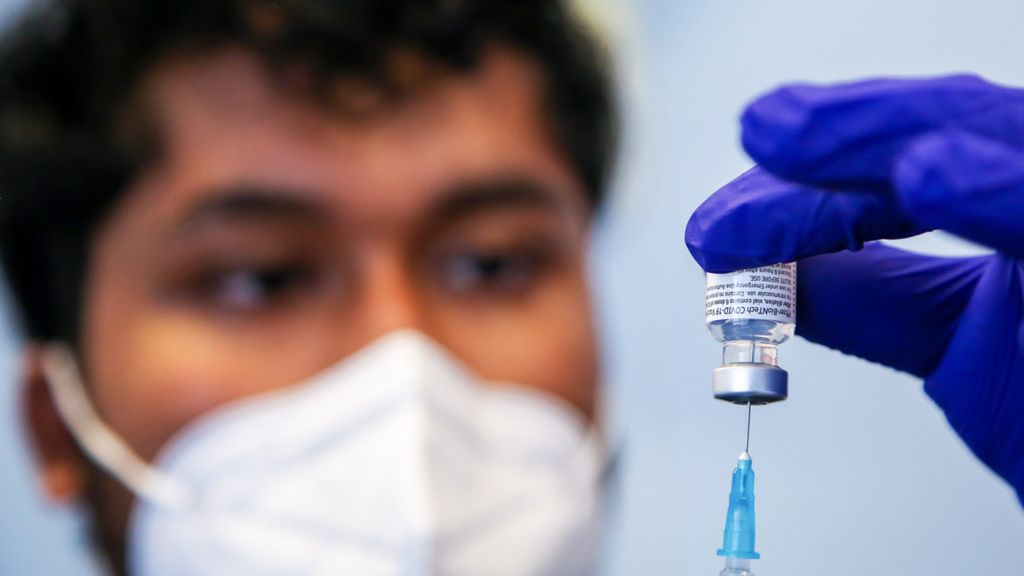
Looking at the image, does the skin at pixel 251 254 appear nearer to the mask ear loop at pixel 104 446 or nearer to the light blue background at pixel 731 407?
the mask ear loop at pixel 104 446

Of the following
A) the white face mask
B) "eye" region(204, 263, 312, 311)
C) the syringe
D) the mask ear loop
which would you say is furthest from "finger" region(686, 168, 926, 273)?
the mask ear loop

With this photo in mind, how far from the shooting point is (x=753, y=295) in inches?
33.0

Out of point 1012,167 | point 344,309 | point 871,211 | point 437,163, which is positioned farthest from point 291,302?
point 1012,167

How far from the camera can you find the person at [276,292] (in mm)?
1147

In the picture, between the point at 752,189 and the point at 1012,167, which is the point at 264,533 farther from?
the point at 1012,167

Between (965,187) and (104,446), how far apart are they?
0.96m

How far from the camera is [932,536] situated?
1317 mm

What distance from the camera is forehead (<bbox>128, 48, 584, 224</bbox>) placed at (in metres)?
1.21

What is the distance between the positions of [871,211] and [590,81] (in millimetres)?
681

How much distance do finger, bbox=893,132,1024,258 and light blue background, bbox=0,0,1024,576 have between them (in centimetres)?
67

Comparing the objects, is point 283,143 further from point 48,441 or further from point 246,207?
point 48,441

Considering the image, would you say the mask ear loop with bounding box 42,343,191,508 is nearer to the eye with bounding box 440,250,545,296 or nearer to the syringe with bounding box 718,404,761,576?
the eye with bounding box 440,250,545,296

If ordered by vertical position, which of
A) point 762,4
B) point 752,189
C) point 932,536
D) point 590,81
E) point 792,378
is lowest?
point 932,536

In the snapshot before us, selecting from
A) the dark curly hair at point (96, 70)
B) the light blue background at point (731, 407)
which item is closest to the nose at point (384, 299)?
the dark curly hair at point (96, 70)
